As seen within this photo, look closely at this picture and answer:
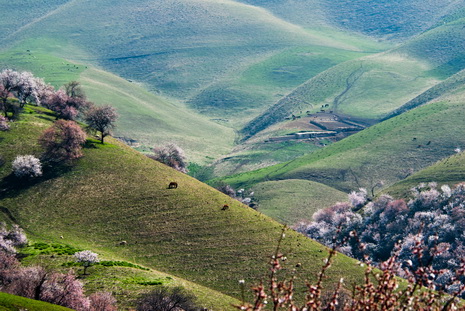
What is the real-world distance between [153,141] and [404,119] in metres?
99.3

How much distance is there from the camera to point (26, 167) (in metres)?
69.2

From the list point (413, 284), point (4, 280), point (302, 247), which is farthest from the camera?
point (302, 247)

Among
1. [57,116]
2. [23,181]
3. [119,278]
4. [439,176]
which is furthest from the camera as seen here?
[439,176]

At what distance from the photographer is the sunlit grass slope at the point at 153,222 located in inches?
2242

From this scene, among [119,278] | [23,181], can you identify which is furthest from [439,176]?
[23,181]

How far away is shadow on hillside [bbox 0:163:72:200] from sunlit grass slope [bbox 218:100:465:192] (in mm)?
76162

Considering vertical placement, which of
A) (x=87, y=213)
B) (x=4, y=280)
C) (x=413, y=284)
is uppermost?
(x=413, y=284)

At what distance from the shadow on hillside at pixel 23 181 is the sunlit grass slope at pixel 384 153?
2999 inches

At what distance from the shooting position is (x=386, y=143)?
14512cm

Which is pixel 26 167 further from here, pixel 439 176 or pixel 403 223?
pixel 439 176

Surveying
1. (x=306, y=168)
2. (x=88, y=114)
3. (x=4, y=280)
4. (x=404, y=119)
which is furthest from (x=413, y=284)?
(x=404, y=119)

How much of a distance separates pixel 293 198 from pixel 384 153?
3740 cm

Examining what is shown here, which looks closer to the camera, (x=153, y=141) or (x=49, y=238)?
(x=49, y=238)

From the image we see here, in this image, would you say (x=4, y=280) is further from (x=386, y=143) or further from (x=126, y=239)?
(x=386, y=143)
